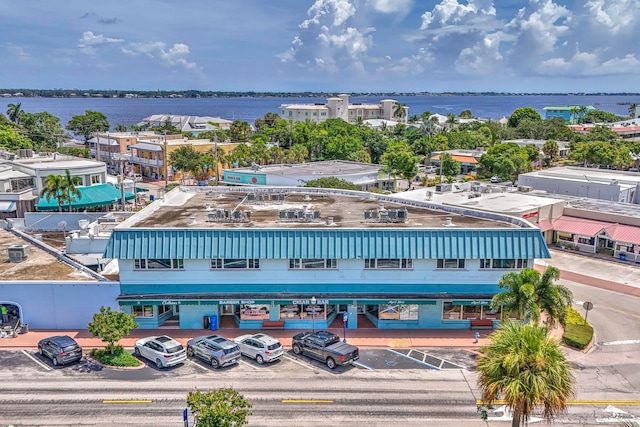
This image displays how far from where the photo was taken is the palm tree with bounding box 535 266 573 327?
1292 inches

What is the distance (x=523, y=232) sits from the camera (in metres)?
38.8

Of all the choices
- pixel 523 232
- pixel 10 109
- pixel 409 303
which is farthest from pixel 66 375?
pixel 10 109

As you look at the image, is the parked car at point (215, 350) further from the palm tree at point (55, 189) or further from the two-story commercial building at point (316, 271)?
the palm tree at point (55, 189)

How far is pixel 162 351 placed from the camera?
3369cm

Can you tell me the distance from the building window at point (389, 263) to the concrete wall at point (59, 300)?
18032mm

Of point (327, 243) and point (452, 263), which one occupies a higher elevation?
point (327, 243)

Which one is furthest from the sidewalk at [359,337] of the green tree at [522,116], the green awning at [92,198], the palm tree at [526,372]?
the green tree at [522,116]

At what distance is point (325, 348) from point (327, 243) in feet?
25.7

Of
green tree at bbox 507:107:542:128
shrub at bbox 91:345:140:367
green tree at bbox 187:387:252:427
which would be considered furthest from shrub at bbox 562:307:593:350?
green tree at bbox 507:107:542:128

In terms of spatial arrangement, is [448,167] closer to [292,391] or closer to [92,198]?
[92,198]

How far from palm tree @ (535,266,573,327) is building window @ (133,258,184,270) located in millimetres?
23891

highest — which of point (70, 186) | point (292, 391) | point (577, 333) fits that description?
point (70, 186)

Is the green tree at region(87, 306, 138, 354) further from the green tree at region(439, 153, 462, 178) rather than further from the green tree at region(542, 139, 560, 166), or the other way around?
the green tree at region(542, 139, 560, 166)

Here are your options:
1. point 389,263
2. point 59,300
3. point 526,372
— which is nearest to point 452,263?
point 389,263
